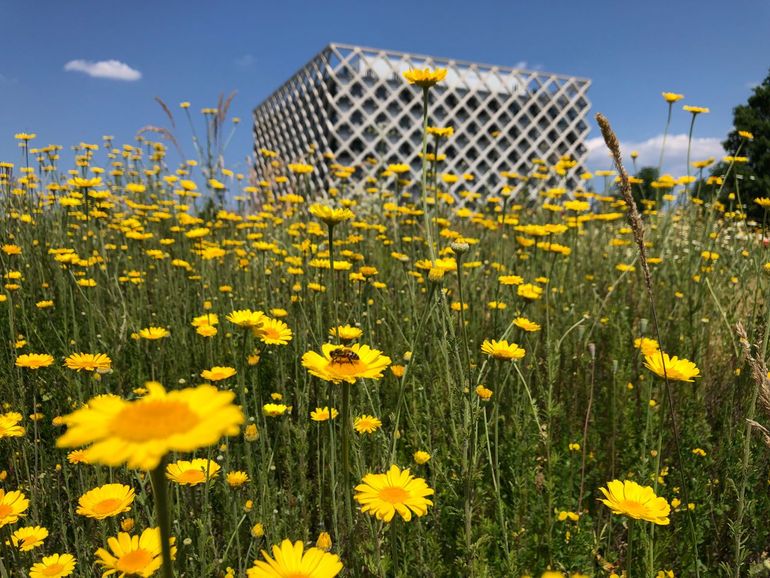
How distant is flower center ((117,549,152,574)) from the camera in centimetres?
59

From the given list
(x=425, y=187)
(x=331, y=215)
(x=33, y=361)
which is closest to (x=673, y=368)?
(x=425, y=187)

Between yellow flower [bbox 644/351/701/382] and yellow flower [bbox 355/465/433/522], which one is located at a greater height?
yellow flower [bbox 644/351/701/382]

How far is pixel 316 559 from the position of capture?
1.78 ft

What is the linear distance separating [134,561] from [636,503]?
70 cm

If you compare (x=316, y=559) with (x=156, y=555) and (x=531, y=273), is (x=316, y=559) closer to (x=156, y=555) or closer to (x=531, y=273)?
(x=156, y=555)

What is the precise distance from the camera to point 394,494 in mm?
681

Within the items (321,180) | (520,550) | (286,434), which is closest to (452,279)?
(286,434)

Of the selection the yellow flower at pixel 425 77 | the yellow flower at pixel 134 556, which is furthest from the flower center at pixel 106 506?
the yellow flower at pixel 425 77

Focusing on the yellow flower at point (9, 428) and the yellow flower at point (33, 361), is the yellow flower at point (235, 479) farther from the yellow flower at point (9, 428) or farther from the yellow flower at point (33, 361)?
the yellow flower at point (33, 361)

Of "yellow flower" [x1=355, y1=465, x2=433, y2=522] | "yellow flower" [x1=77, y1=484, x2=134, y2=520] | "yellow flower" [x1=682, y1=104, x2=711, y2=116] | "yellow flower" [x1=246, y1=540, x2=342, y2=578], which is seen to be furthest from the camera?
"yellow flower" [x1=682, y1=104, x2=711, y2=116]

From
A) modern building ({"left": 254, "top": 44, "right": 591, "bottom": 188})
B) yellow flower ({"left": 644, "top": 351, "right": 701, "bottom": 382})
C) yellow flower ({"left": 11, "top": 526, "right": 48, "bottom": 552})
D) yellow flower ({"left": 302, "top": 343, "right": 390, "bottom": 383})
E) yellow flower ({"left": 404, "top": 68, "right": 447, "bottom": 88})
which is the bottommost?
yellow flower ({"left": 11, "top": 526, "right": 48, "bottom": 552})

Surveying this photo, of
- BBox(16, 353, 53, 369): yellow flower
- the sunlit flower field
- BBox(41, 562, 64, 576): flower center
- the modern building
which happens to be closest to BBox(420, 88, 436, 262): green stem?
the sunlit flower field

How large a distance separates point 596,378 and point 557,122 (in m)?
12.2

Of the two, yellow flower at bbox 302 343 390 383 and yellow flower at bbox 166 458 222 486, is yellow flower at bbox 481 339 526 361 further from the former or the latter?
yellow flower at bbox 166 458 222 486
